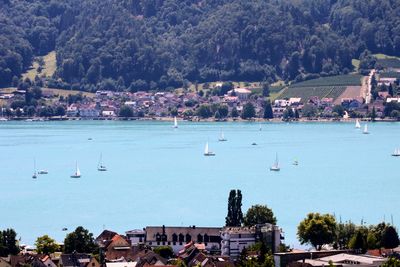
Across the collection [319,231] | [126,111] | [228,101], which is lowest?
[126,111]

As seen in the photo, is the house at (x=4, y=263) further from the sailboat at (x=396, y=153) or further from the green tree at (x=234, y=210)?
the sailboat at (x=396, y=153)

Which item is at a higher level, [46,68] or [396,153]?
[46,68]

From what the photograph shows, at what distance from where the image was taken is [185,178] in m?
57.5

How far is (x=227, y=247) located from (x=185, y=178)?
91.7 feet

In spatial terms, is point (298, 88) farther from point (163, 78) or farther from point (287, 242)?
point (287, 242)

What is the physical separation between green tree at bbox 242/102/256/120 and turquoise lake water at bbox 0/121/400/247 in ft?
59.9

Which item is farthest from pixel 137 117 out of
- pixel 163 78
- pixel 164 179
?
pixel 164 179

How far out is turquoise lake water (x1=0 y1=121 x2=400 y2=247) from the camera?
41812 millimetres

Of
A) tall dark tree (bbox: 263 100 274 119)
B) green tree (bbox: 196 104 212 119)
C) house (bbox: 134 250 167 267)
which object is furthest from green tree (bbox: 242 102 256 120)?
house (bbox: 134 250 167 267)

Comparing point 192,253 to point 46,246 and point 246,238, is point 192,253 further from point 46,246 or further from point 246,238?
point 46,246

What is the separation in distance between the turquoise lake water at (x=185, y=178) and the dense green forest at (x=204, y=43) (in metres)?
34.8

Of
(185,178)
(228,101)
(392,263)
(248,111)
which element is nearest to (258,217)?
(392,263)

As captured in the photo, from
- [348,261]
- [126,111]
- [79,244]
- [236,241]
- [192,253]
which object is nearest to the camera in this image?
[348,261]

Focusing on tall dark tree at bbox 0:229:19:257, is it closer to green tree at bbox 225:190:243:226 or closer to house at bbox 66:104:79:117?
green tree at bbox 225:190:243:226
